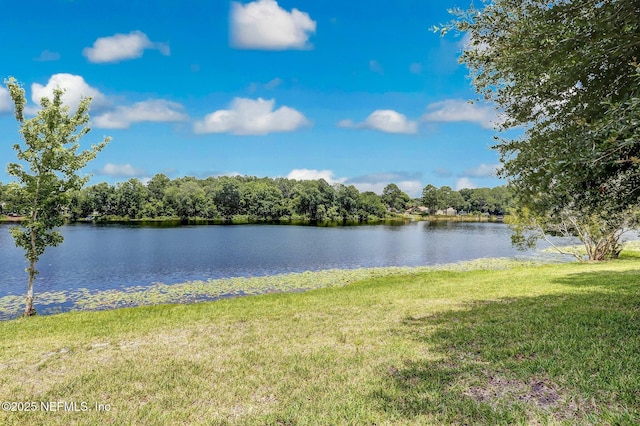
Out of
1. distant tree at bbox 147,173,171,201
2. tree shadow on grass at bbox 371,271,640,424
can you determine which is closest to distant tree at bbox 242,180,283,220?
distant tree at bbox 147,173,171,201

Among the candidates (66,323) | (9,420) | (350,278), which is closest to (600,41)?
(9,420)

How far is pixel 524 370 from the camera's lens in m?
7.06

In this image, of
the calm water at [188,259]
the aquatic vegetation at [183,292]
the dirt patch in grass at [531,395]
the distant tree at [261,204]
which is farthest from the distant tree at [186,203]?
the dirt patch in grass at [531,395]

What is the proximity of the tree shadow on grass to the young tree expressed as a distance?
18.8 metres

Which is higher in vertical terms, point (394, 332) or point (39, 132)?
point (39, 132)

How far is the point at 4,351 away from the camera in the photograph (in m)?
10.6

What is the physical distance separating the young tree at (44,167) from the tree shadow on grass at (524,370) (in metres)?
18.8

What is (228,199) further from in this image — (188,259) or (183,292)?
(183,292)

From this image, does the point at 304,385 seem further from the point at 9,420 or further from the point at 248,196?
the point at 248,196

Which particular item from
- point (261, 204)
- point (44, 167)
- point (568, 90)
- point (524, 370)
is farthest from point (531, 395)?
point (261, 204)

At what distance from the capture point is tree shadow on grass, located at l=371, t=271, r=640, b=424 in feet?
18.5

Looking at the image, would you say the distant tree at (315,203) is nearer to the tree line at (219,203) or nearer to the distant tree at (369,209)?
A: the tree line at (219,203)

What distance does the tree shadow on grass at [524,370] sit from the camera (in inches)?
222

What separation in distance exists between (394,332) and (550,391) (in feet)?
16.0
